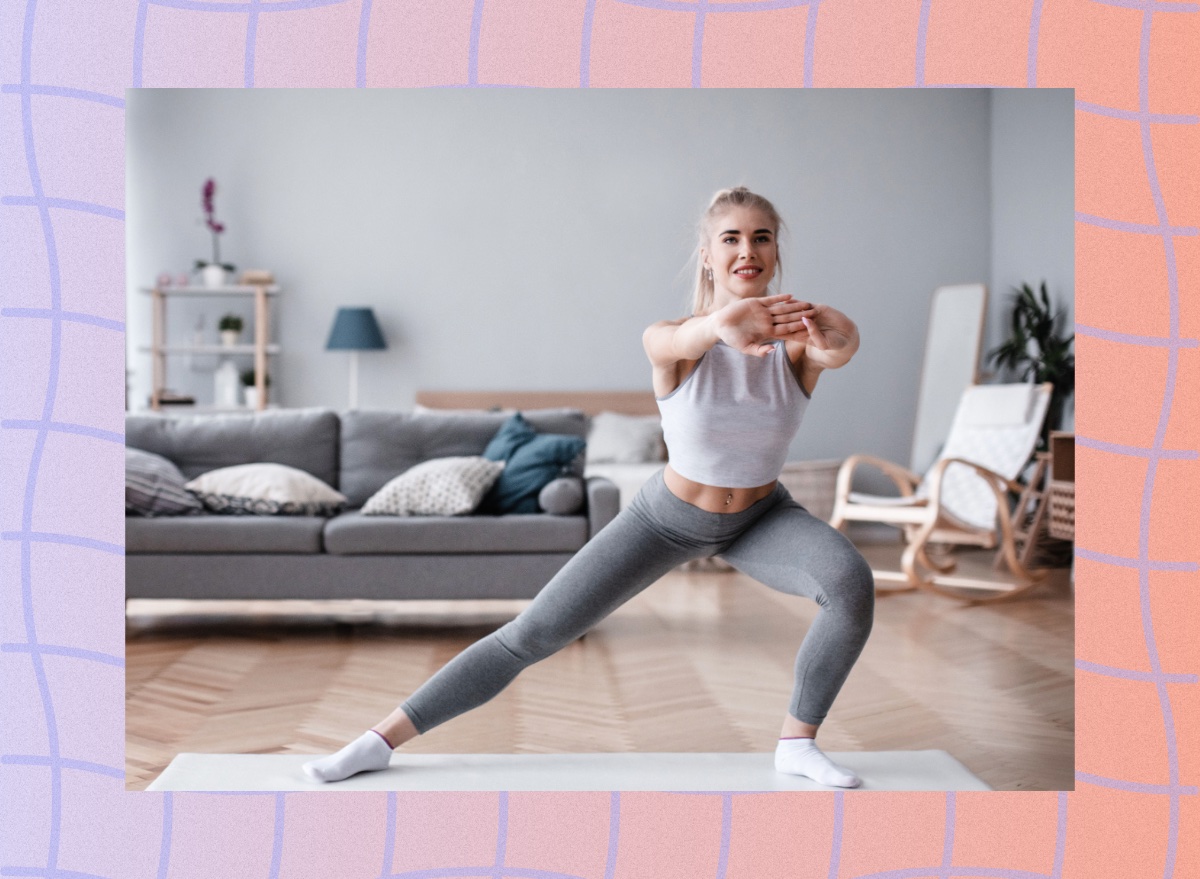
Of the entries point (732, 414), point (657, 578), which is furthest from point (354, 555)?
point (732, 414)

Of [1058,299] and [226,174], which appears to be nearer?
[1058,299]

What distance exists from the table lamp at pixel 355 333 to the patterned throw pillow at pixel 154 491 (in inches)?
106

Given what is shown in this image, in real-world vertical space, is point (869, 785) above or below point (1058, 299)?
below

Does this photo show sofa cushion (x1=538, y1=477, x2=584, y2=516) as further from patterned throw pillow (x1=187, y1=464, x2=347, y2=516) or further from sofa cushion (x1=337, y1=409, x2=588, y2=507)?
patterned throw pillow (x1=187, y1=464, x2=347, y2=516)

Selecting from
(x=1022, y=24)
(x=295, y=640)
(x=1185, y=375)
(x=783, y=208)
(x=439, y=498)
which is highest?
(x=783, y=208)

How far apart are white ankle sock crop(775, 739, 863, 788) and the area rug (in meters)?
0.02

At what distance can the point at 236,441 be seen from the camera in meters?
4.65

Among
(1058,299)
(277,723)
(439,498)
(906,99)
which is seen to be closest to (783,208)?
(906,99)

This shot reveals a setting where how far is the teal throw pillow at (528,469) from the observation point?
4262 mm

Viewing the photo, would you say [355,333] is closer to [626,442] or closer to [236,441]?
[626,442]

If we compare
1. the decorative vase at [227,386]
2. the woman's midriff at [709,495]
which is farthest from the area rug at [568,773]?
the decorative vase at [227,386]

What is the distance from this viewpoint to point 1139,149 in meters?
1.79

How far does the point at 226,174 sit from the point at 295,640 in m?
4.18

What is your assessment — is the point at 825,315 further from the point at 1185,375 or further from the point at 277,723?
the point at 277,723
